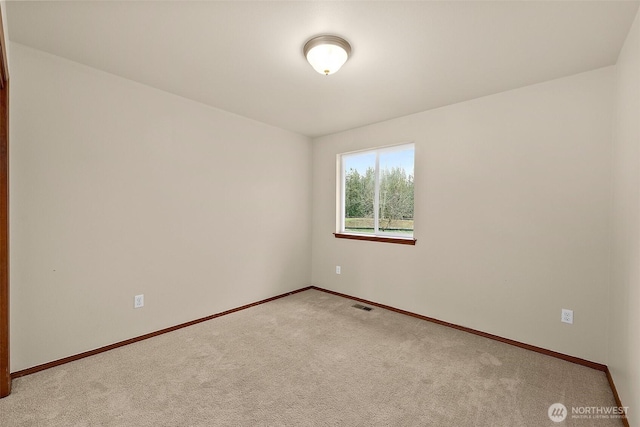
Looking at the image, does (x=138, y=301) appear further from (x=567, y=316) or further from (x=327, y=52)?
(x=567, y=316)

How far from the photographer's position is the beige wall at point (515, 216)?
2.35 meters

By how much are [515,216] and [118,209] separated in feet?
11.9

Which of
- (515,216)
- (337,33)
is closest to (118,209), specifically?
(337,33)

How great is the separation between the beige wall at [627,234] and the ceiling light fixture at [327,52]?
5.49 ft

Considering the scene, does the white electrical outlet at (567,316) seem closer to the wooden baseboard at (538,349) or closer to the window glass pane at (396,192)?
the wooden baseboard at (538,349)

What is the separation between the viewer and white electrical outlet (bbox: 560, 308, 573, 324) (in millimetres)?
2430

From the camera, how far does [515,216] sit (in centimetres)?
271

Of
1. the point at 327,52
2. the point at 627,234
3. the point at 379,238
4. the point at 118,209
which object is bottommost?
the point at 379,238

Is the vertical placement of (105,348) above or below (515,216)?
below

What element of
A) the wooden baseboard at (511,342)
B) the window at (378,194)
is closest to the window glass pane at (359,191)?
the window at (378,194)

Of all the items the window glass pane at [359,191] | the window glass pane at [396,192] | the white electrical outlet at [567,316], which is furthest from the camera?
the window glass pane at [359,191]

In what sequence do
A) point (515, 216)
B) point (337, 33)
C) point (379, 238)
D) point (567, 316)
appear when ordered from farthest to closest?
point (379, 238)
point (515, 216)
point (567, 316)
point (337, 33)

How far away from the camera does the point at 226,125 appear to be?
3.42 meters

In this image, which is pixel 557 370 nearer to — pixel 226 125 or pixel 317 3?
pixel 317 3
